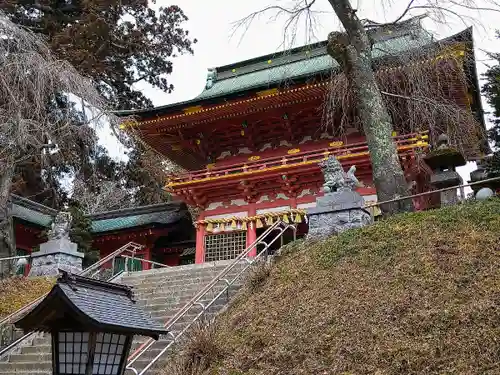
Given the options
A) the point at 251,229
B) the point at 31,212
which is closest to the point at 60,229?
the point at 251,229

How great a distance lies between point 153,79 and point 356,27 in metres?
16.7

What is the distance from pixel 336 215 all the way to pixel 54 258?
276 inches

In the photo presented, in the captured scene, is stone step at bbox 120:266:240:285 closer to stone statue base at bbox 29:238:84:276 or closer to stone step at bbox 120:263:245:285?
stone step at bbox 120:263:245:285

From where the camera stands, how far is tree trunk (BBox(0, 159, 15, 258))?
13.6 m

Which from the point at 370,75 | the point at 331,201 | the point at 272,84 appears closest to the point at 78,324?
the point at 331,201

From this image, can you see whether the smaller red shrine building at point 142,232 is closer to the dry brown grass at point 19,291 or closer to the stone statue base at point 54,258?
the stone statue base at point 54,258

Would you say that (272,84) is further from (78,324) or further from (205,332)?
(78,324)

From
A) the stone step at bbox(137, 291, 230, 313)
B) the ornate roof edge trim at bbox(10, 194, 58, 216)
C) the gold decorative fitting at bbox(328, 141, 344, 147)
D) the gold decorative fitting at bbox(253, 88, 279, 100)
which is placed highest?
the gold decorative fitting at bbox(253, 88, 279, 100)

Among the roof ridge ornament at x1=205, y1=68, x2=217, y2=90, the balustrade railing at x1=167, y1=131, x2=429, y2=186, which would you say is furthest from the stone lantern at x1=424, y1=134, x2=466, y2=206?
the roof ridge ornament at x1=205, y1=68, x2=217, y2=90

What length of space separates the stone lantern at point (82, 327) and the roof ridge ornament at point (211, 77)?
63.6 feet

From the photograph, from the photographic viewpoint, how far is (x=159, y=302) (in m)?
9.98

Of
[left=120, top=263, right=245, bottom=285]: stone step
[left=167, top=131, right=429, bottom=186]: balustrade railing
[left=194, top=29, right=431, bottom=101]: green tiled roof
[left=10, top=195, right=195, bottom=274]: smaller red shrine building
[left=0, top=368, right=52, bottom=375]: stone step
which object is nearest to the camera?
[left=0, top=368, right=52, bottom=375]: stone step

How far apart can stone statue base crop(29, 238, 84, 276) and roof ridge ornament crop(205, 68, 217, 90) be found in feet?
38.6

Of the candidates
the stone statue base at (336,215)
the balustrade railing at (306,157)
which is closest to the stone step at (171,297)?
the stone statue base at (336,215)
